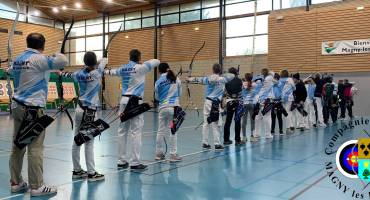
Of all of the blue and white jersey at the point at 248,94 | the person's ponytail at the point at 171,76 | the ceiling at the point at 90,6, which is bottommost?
the blue and white jersey at the point at 248,94

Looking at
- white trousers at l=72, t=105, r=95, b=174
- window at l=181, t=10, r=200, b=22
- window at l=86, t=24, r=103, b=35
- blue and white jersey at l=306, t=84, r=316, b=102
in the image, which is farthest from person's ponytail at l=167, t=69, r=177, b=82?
window at l=86, t=24, r=103, b=35

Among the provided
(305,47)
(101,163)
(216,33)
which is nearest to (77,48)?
(216,33)

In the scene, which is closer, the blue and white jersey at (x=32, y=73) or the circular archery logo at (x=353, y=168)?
the circular archery logo at (x=353, y=168)

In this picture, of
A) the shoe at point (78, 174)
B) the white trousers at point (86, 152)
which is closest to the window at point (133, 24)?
the white trousers at point (86, 152)

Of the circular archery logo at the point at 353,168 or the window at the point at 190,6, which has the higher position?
the window at the point at 190,6

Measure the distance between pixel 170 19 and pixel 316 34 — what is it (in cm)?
982

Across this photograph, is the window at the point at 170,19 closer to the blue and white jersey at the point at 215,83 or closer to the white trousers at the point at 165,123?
the blue and white jersey at the point at 215,83

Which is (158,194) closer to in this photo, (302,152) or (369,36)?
(302,152)

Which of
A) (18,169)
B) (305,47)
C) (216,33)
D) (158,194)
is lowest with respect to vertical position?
(158,194)

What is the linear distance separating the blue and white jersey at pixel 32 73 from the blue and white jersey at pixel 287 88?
289 inches

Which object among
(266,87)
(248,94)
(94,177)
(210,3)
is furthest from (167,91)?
(210,3)

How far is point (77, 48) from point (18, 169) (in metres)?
24.9

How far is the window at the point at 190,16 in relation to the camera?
72.5 feet

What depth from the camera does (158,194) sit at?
4152 millimetres
